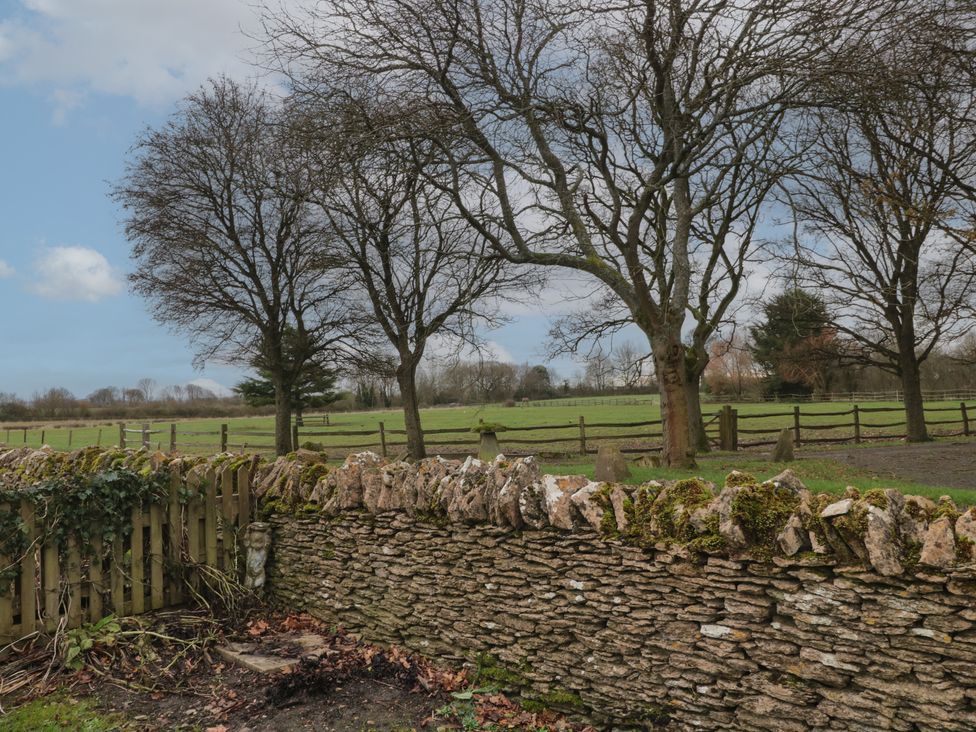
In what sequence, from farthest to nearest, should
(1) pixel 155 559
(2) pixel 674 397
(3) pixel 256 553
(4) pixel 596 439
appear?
(4) pixel 596 439 < (2) pixel 674 397 < (3) pixel 256 553 < (1) pixel 155 559

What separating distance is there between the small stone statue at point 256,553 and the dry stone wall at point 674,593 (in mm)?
1135

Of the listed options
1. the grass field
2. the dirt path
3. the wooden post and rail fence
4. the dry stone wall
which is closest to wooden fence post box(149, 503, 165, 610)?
the dry stone wall

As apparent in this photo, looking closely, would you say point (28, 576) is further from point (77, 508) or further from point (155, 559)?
point (155, 559)

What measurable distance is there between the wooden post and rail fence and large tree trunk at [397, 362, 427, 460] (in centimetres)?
344

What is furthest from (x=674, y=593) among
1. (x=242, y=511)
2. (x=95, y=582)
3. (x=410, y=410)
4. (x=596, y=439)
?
(x=596, y=439)

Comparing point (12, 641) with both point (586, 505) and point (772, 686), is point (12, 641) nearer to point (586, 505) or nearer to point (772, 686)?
point (586, 505)

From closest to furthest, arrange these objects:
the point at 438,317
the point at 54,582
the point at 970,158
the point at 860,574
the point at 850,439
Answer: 1. the point at 860,574
2. the point at 54,582
3. the point at 970,158
4. the point at 438,317
5. the point at 850,439

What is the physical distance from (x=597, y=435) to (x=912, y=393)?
12.4 m

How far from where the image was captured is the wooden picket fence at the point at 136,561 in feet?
18.9

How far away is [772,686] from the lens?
4.01m

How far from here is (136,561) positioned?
20.7 feet

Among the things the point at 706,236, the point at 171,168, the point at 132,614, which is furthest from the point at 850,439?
the point at 171,168

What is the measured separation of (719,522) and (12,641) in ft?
19.5

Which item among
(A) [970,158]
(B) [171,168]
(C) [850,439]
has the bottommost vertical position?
(C) [850,439]
